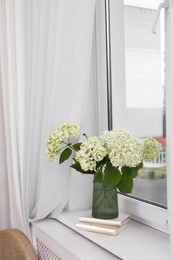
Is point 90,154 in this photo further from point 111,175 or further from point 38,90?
point 38,90

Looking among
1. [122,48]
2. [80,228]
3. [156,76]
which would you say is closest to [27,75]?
[122,48]

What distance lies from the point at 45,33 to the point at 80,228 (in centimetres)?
78

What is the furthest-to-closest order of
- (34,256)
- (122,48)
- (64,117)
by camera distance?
(122,48), (64,117), (34,256)

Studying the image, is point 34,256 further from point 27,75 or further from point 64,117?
point 27,75

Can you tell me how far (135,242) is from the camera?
114 cm

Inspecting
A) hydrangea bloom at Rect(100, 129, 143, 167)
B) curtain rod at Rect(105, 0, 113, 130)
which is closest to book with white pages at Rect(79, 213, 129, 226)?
hydrangea bloom at Rect(100, 129, 143, 167)

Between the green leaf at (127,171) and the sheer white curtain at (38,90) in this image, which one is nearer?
the green leaf at (127,171)

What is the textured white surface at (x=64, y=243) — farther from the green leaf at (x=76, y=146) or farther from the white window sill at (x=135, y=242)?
the green leaf at (x=76, y=146)

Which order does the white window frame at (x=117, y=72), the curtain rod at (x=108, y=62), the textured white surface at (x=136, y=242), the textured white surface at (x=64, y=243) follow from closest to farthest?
1. the textured white surface at (x=136, y=242)
2. the textured white surface at (x=64, y=243)
3. the white window frame at (x=117, y=72)
4. the curtain rod at (x=108, y=62)

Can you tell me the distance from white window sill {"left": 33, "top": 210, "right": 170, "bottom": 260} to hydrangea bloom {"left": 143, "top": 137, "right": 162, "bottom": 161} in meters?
0.27

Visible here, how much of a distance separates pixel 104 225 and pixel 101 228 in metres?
0.02

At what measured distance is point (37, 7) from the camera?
143cm

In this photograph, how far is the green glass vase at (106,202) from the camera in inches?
50.9

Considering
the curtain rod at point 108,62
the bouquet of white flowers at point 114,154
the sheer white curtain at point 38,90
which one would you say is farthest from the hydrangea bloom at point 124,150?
the curtain rod at point 108,62
